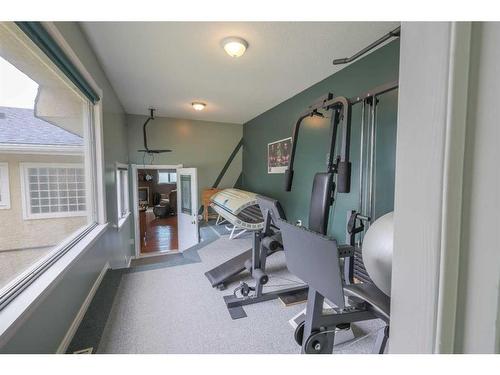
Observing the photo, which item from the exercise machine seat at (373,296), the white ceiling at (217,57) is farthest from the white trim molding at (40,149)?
the exercise machine seat at (373,296)

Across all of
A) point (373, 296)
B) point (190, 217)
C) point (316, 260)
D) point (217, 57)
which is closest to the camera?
point (373, 296)

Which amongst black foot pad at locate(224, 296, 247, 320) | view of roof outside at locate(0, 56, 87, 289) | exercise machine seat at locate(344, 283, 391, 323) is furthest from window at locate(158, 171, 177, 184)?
exercise machine seat at locate(344, 283, 391, 323)

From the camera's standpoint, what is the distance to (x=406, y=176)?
470 millimetres

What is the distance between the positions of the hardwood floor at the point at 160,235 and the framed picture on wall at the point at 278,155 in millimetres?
3506

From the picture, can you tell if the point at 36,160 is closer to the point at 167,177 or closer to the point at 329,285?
the point at 329,285

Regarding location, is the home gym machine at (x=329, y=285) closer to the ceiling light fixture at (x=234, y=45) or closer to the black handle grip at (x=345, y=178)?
the black handle grip at (x=345, y=178)

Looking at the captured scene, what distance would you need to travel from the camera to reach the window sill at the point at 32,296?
99 cm

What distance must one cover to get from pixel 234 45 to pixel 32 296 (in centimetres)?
247

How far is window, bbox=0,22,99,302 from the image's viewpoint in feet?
3.95

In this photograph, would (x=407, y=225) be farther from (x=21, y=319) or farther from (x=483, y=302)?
(x=21, y=319)

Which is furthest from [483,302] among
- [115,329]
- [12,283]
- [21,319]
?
[115,329]

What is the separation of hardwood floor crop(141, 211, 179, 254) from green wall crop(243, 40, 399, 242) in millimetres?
2863

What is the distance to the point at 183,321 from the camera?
76.1 inches

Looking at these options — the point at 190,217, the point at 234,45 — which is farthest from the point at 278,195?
the point at 234,45
